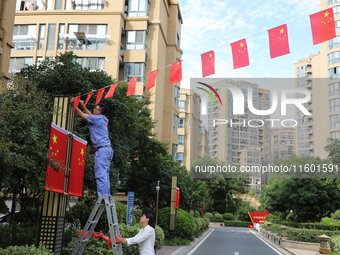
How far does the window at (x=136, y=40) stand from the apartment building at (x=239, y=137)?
57.7 meters

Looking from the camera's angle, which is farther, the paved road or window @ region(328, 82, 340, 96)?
window @ region(328, 82, 340, 96)

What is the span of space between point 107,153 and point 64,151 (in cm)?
90

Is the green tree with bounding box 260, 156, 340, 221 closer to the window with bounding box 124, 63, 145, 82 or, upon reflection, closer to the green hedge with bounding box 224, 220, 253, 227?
the window with bounding box 124, 63, 145, 82

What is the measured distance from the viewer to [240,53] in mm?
10711

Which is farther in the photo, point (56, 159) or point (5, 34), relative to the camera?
point (5, 34)

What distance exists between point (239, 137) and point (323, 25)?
84751mm

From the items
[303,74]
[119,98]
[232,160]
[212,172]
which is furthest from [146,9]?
[232,160]

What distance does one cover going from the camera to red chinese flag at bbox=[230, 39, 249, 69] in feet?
35.0

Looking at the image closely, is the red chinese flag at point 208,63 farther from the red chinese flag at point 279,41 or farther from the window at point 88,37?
the window at point 88,37

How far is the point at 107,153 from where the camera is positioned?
6441 millimetres

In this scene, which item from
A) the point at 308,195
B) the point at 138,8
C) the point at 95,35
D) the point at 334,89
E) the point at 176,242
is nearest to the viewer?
the point at 176,242

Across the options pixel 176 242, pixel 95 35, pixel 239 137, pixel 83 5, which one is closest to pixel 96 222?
pixel 176 242

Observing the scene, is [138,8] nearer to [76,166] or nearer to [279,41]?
[279,41]

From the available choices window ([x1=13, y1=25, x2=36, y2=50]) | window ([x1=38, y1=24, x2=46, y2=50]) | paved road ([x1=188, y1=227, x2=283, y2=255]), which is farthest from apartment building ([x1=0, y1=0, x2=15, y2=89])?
window ([x1=13, y1=25, x2=36, y2=50])
